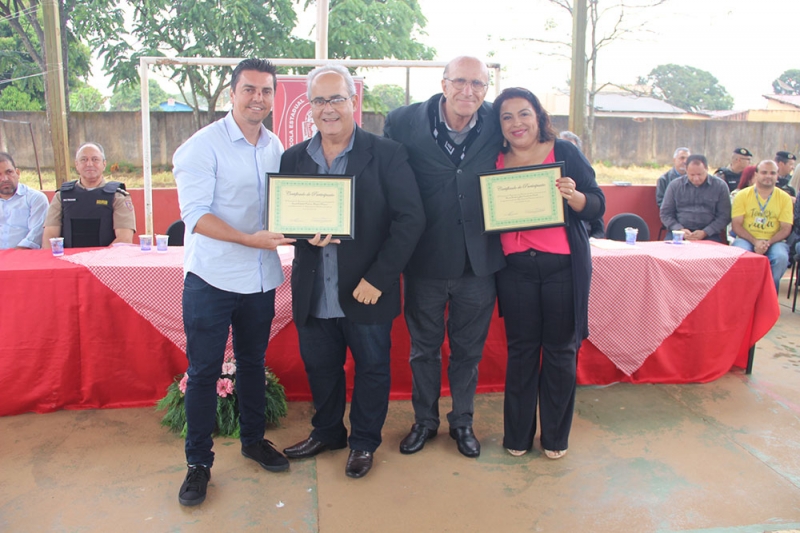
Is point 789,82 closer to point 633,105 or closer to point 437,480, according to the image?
point 633,105

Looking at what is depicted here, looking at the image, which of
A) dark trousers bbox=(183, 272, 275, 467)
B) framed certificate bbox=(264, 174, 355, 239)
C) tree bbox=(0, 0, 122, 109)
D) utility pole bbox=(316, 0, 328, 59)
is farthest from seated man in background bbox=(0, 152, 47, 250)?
tree bbox=(0, 0, 122, 109)

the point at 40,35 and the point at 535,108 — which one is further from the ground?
the point at 40,35

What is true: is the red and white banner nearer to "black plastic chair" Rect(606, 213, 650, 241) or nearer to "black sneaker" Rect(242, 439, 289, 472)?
"black plastic chair" Rect(606, 213, 650, 241)

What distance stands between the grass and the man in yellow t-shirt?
792 cm

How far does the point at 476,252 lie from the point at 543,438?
3.28ft

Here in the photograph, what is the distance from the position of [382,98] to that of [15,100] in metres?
9.81

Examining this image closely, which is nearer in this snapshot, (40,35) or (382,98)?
(40,35)

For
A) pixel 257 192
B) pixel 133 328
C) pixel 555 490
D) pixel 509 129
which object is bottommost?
pixel 555 490

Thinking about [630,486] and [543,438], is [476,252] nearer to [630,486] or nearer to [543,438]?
[543,438]

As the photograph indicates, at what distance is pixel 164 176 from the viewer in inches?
538

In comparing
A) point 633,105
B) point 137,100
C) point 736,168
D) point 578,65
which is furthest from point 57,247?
point 137,100

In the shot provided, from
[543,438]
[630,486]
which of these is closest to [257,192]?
[543,438]

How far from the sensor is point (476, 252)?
9.08 feet

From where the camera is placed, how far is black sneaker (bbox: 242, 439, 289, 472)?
282 centimetres
